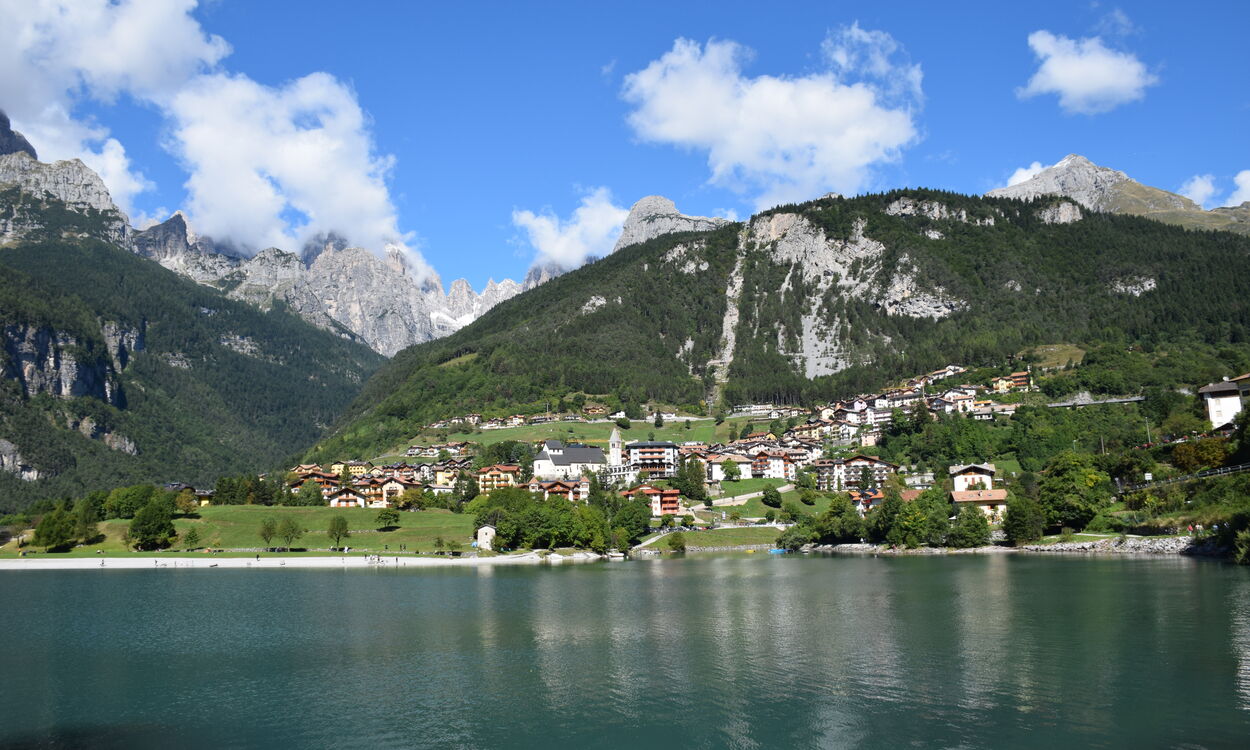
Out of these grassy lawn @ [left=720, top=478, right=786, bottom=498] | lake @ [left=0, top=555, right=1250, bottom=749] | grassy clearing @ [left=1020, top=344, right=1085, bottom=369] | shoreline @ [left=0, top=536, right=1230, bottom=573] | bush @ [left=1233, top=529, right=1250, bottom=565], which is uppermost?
grassy clearing @ [left=1020, top=344, right=1085, bottom=369]

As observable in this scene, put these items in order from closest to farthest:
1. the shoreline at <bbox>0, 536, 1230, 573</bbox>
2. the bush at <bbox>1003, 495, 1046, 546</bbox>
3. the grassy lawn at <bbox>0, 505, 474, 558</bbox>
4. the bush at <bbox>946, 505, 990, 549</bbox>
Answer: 1. the bush at <bbox>1003, 495, 1046, 546</bbox>
2. the bush at <bbox>946, 505, 990, 549</bbox>
3. the shoreline at <bbox>0, 536, 1230, 573</bbox>
4. the grassy lawn at <bbox>0, 505, 474, 558</bbox>

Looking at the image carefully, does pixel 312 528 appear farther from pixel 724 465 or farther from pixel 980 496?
pixel 980 496

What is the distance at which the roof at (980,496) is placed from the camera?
9700 cm

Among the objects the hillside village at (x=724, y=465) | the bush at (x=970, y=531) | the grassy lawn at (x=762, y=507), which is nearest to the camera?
the bush at (x=970, y=531)

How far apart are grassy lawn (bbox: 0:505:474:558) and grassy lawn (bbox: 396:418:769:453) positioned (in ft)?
164

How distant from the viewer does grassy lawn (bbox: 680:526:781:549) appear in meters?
104

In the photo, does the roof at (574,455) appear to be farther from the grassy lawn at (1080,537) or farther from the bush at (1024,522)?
the grassy lawn at (1080,537)

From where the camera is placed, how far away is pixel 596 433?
564 ft

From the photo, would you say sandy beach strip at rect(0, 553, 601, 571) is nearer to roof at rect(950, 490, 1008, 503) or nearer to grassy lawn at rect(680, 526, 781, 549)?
grassy lawn at rect(680, 526, 781, 549)

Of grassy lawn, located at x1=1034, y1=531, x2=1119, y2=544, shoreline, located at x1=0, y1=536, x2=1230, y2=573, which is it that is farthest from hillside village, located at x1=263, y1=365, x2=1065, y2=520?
grassy lawn, located at x1=1034, y1=531, x2=1119, y2=544

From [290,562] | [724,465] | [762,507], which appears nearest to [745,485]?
[724,465]

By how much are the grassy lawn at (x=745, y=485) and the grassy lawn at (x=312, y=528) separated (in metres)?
38.2

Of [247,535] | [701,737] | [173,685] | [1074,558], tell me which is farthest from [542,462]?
[701,737]

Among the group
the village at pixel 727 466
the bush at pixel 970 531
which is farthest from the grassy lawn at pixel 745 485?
the bush at pixel 970 531
